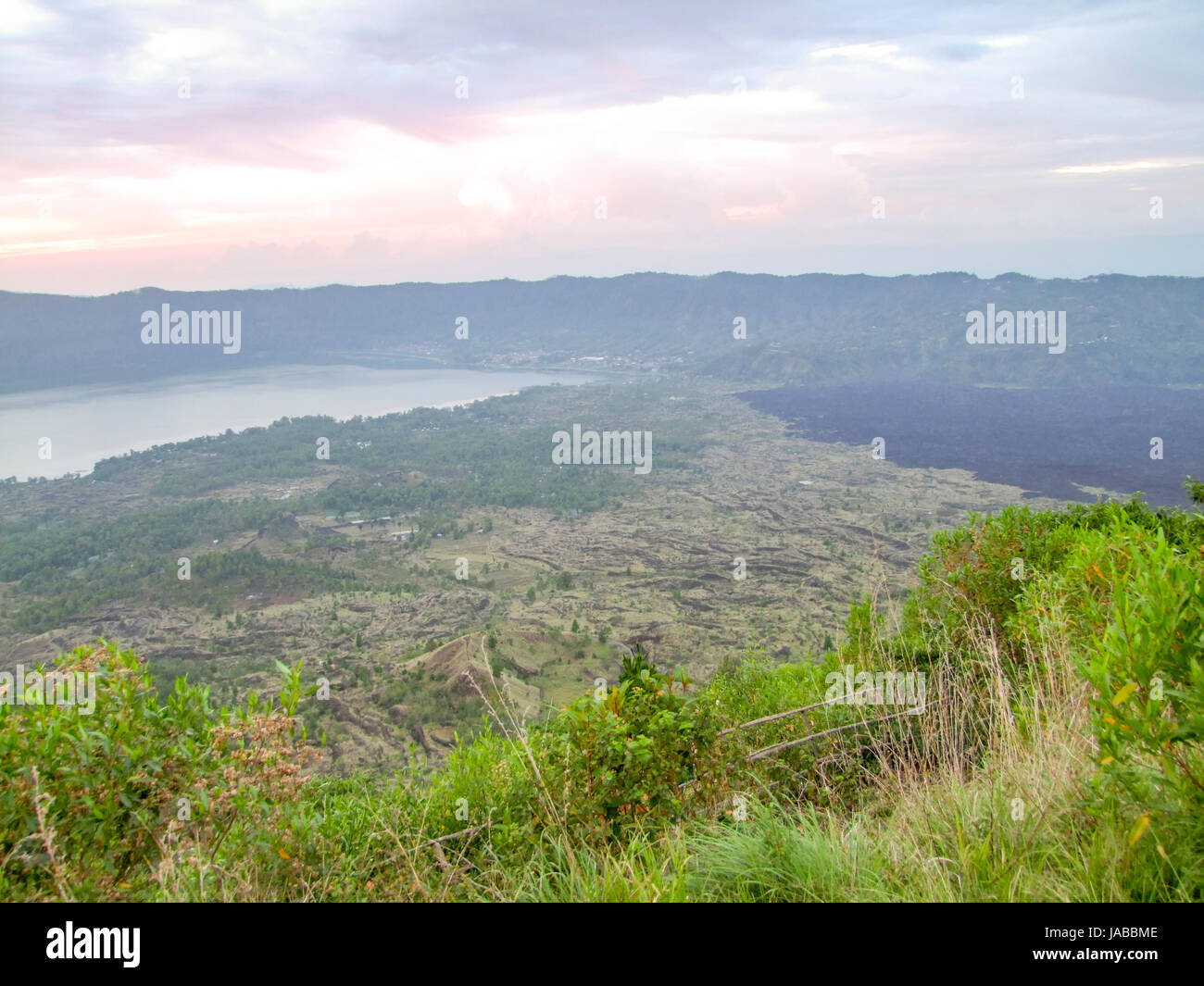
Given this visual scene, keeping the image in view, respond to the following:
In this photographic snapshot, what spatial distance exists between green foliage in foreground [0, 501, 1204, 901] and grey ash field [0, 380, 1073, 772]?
3671 mm

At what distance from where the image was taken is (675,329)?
176m

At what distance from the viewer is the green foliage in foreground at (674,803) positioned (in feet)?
6.91

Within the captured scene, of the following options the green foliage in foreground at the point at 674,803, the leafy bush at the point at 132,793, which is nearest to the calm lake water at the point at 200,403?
the leafy bush at the point at 132,793

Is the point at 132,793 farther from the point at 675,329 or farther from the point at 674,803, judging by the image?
Answer: the point at 675,329

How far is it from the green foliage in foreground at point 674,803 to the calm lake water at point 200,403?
80.4m

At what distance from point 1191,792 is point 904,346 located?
156488mm

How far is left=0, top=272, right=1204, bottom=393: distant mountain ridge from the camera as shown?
429 ft

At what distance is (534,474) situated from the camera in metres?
67.6

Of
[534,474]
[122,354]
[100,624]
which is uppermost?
[122,354]

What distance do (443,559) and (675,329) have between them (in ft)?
458
